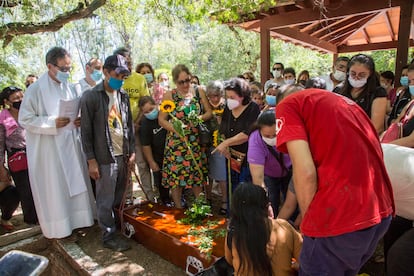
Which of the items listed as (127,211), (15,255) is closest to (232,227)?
(15,255)

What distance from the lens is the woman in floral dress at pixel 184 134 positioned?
352cm

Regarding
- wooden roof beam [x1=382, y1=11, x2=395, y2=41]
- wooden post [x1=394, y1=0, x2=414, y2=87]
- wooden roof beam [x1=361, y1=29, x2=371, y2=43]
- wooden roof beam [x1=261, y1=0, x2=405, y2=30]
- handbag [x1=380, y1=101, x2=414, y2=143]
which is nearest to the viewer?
handbag [x1=380, y1=101, x2=414, y2=143]

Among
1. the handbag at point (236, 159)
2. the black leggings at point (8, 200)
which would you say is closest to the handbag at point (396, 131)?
the handbag at point (236, 159)

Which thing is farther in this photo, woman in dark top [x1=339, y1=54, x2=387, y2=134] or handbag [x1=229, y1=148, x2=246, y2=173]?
handbag [x1=229, y1=148, x2=246, y2=173]

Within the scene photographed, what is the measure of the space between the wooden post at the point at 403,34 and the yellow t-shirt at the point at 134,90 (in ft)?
15.2

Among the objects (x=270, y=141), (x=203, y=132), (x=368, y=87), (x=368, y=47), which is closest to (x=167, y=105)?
(x=203, y=132)

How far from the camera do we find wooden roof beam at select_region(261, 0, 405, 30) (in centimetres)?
556

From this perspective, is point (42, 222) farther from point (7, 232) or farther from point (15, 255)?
point (15, 255)

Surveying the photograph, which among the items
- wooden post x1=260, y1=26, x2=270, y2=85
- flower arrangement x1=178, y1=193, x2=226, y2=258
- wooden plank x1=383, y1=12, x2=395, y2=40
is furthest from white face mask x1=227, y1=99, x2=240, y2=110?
wooden plank x1=383, y1=12, x2=395, y2=40

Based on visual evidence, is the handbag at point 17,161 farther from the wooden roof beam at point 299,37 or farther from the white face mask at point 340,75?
the wooden roof beam at point 299,37

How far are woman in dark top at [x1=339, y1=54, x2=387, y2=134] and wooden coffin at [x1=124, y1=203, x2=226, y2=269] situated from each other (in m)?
1.79

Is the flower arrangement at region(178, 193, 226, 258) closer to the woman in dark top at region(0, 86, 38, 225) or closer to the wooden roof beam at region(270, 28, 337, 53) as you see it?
the woman in dark top at region(0, 86, 38, 225)

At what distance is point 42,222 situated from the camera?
131 inches

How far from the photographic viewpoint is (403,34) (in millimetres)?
5539
